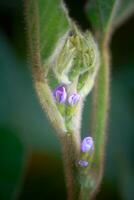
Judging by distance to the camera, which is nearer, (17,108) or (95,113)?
(95,113)

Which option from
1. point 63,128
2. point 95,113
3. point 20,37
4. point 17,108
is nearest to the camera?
point 63,128

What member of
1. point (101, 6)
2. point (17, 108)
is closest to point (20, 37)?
point (17, 108)

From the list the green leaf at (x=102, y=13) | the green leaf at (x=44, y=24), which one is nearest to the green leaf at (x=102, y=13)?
the green leaf at (x=102, y=13)

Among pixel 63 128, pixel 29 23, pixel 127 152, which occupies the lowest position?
pixel 127 152

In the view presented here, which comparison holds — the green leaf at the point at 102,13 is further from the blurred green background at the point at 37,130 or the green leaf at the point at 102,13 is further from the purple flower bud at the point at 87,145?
the blurred green background at the point at 37,130

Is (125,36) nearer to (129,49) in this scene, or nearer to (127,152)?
(129,49)

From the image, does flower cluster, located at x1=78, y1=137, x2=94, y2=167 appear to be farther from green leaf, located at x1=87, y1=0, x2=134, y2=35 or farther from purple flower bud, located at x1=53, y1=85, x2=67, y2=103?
green leaf, located at x1=87, y1=0, x2=134, y2=35

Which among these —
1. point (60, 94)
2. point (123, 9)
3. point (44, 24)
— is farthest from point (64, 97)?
point (123, 9)
